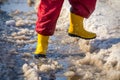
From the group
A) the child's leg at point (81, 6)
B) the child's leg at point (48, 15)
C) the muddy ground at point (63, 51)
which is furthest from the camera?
the child's leg at point (81, 6)

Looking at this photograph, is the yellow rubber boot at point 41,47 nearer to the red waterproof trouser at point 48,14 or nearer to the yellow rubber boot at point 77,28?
the red waterproof trouser at point 48,14

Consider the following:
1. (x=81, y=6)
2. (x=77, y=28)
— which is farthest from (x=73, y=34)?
(x=81, y=6)

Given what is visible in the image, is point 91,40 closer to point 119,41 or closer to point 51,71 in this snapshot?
point 119,41

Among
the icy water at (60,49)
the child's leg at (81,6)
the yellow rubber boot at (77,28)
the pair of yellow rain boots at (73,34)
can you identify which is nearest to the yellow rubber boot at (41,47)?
the pair of yellow rain boots at (73,34)

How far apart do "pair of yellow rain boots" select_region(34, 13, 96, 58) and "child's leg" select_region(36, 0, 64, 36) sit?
120mm

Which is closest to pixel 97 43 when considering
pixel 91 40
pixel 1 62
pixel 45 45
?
pixel 91 40

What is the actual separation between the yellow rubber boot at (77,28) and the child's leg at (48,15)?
1.04 feet

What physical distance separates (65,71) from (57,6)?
71cm

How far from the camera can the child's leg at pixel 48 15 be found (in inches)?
151

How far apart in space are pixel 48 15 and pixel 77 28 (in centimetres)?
50

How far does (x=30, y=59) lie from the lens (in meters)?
3.98

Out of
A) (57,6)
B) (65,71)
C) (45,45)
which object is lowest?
(65,71)

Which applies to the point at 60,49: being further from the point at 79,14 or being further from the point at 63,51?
the point at 79,14

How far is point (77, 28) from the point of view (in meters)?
4.21
